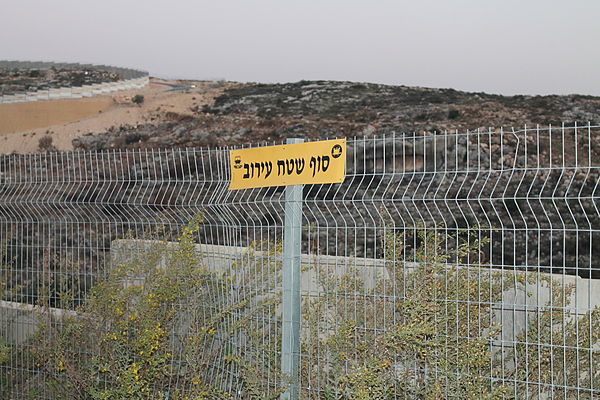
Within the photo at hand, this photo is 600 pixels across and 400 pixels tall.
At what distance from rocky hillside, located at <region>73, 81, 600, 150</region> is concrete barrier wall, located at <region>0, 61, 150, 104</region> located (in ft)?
29.8

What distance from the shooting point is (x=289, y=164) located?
4691mm

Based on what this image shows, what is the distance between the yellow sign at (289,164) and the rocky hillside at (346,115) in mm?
20831

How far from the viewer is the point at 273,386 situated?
4.64 meters

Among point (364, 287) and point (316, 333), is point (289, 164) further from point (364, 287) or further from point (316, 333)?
point (316, 333)

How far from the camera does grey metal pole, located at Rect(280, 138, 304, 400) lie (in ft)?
14.9

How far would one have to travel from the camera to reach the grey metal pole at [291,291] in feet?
14.9

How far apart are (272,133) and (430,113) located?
7973 millimetres

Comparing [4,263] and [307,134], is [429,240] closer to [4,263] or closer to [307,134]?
[4,263]

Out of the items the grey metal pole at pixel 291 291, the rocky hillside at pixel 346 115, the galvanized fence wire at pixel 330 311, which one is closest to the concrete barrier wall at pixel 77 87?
the rocky hillside at pixel 346 115

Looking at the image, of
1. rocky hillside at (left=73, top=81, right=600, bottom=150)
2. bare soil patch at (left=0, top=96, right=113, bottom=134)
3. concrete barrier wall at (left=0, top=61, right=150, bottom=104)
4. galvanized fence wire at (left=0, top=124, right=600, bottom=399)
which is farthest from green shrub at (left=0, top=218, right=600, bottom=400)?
concrete barrier wall at (left=0, top=61, right=150, bottom=104)

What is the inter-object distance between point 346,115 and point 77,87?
2531 cm

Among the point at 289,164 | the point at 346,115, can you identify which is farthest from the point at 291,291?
the point at 346,115

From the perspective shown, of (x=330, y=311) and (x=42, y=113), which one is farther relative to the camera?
(x=42, y=113)

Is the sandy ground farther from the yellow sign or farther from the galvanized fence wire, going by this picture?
the yellow sign
